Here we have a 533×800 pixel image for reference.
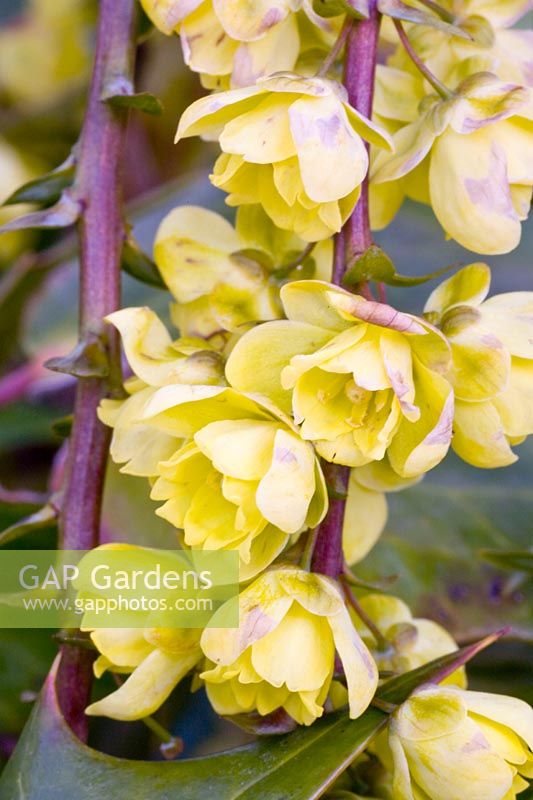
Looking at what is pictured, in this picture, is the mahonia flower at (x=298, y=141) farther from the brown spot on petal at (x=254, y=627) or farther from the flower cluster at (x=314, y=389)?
the brown spot on petal at (x=254, y=627)

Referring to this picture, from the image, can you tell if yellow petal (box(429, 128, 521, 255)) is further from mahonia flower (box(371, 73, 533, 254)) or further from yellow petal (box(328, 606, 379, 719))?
yellow petal (box(328, 606, 379, 719))

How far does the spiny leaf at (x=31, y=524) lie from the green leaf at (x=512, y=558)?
0.77 feet

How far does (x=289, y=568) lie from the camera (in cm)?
43

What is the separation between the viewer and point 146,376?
48 centimetres

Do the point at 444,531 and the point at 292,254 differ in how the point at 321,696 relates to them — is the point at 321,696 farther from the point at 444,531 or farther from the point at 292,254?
the point at 444,531

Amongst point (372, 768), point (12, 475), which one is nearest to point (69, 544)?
point (372, 768)

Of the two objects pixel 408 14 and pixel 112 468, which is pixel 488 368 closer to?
pixel 408 14

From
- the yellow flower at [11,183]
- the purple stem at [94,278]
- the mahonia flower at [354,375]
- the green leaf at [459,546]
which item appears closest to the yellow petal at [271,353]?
the mahonia flower at [354,375]

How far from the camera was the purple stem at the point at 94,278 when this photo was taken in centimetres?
52

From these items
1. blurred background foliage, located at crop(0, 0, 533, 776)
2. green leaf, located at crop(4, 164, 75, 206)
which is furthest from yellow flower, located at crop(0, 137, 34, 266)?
green leaf, located at crop(4, 164, 75, 206)

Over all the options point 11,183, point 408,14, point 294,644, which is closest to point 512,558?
point 294,644

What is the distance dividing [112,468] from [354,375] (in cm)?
36

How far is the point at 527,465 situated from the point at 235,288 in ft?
1.17

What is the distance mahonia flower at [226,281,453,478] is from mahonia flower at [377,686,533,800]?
0.10 meters
